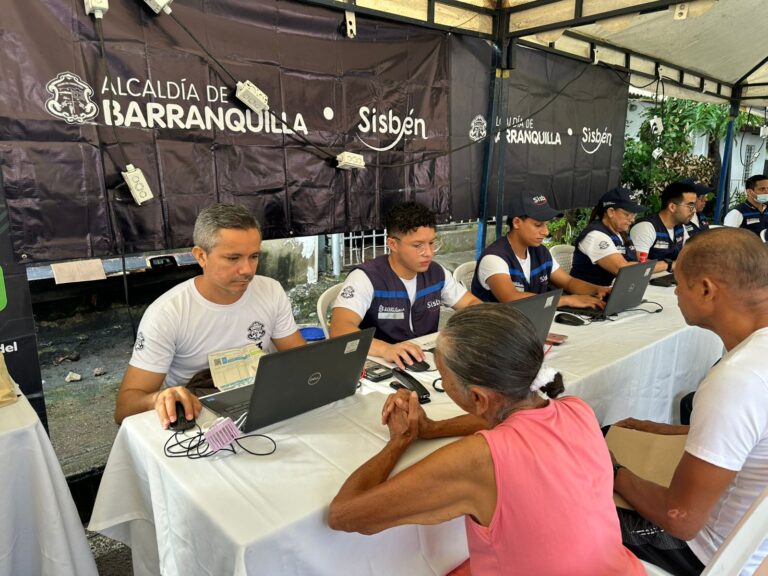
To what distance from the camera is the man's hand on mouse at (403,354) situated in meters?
1.86

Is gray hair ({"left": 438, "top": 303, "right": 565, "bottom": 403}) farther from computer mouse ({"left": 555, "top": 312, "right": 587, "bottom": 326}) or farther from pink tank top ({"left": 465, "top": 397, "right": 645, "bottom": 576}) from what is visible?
computer mouse ({"left": 555, "top": 312, "right": 587, "bottom": 326})

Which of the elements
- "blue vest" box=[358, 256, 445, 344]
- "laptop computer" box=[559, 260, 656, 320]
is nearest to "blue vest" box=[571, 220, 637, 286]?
"laptop computer" box=[559, 260, 656, 320]

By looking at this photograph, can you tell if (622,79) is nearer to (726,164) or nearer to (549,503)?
(726,164)

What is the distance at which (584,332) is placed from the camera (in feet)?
7.74

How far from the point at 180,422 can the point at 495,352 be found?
868mm

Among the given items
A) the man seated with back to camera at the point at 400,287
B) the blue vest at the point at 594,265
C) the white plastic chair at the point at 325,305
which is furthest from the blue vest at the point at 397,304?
the blue vest at the point at 594,265

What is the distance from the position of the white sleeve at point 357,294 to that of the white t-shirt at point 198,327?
0.27 m

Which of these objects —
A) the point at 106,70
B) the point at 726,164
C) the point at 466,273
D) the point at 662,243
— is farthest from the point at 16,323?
the point at 726,164

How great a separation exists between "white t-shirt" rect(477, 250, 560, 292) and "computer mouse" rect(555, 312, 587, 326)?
39 centimetres

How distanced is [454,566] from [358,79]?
255cm

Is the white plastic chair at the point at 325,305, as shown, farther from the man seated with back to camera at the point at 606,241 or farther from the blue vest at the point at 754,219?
the blue vest at the point at 754,219

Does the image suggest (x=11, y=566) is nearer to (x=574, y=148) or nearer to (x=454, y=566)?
(x=454, y=566)

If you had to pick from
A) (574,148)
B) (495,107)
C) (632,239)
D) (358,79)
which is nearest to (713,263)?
(358,79)

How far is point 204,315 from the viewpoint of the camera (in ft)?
5.87
